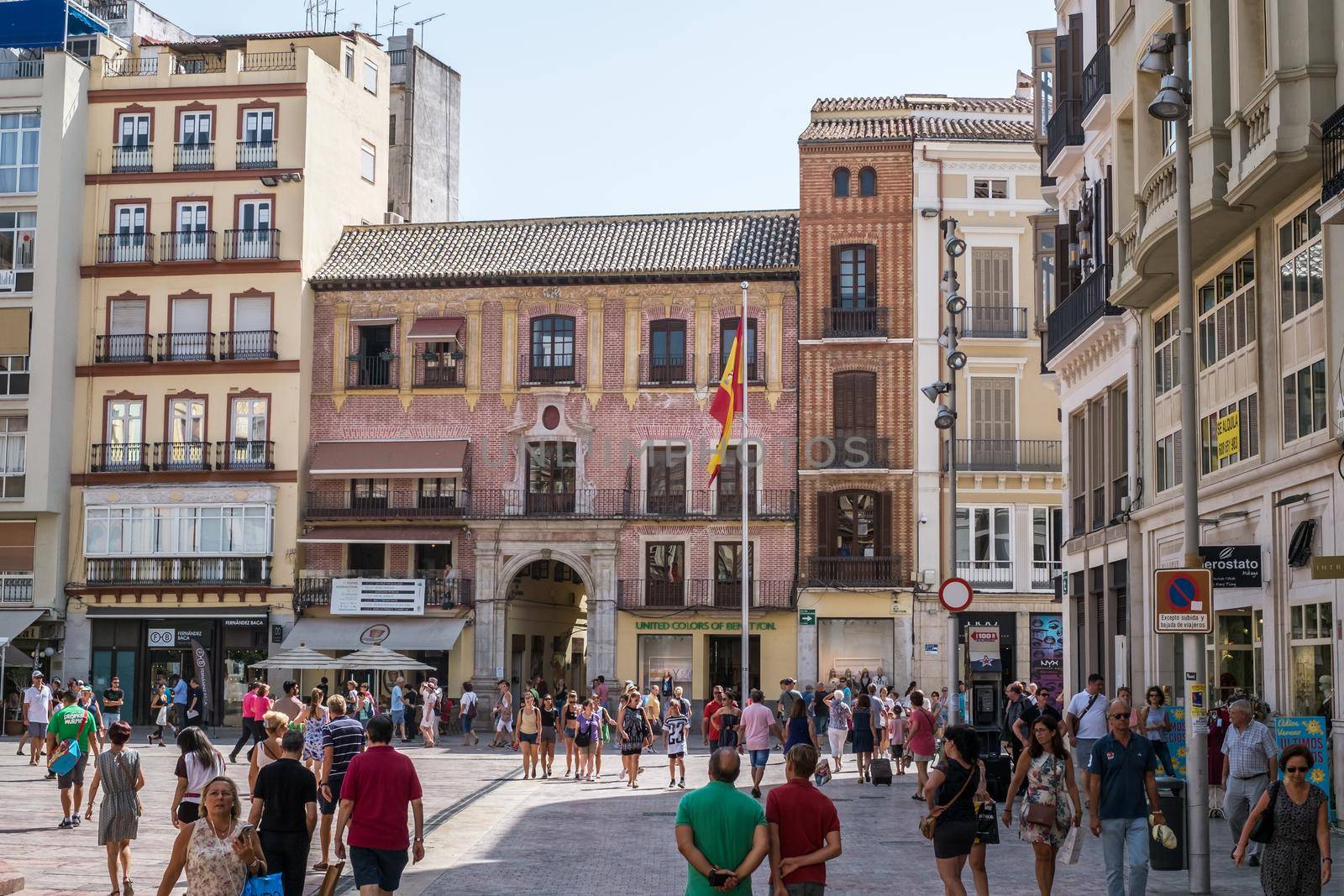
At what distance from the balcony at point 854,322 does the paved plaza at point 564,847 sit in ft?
73.7

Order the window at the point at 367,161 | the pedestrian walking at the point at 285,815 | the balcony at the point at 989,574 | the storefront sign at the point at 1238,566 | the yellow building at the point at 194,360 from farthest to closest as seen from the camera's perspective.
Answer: the window at the point at 367,161 < the yellow building at the point at 194,360 < the balcony at the point at 989,574 < the storefront sign at the point at 1238,566 < the pedestrian walking at the point at 285,815

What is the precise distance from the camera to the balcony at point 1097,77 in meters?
31.5

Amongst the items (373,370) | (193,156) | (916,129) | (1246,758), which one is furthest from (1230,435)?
(193,156)

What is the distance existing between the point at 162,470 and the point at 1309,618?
3880cm

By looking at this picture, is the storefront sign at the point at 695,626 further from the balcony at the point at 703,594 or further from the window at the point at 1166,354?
the window at the point at 1166,354

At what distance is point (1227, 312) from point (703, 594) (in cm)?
2761

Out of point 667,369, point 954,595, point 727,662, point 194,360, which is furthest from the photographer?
point 194,360

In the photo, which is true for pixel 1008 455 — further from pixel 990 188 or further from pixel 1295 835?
pixel 1295 835

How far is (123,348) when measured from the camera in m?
54.3

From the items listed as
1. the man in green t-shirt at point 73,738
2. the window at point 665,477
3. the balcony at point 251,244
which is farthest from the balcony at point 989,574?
the man in green t-shirt at point 73,738

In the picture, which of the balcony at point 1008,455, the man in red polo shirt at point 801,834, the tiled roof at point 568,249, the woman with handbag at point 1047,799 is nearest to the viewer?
the man in red polo shirt at point 801,834

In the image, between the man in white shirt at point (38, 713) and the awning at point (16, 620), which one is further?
the awning at point (16, 620)

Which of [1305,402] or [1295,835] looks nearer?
[1295,835]

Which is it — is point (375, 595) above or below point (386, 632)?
above
